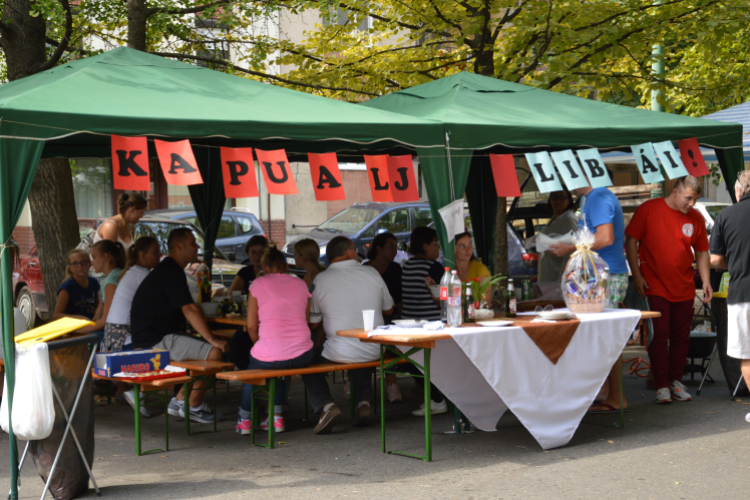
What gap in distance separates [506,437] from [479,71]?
234 inches

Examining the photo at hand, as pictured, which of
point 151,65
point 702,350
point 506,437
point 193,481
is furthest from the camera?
point 702,350

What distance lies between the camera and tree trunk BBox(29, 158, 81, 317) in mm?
9578

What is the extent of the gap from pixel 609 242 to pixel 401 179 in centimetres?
192

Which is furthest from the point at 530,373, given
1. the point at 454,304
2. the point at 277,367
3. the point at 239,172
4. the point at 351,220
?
the point at 351,220

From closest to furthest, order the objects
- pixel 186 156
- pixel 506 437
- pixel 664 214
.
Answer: pixel 186 156, pixel 506 437, pixel 664 214

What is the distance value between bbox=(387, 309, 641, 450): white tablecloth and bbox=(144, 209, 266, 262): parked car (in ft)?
33.5

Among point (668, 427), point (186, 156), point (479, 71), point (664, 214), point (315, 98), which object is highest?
point (479, 71)

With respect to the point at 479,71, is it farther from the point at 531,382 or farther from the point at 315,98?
the point at 531,382

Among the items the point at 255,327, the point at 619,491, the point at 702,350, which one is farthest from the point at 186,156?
the point at 702,350

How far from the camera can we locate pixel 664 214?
7.31 metres

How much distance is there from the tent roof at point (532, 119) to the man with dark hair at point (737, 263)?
39.7 inches

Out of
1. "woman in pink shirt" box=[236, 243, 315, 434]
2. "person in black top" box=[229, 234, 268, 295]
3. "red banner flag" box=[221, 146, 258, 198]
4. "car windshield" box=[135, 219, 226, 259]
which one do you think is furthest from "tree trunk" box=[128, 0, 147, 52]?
"woman in pink shirt" box=[236, 243, 315, 434]

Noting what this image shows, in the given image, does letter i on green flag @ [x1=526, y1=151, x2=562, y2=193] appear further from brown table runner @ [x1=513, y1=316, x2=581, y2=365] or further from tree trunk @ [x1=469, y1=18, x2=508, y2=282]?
tree trunk @ [x1=469, y1=18, x2=508, y2=282]

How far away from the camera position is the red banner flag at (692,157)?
24.9 feet
